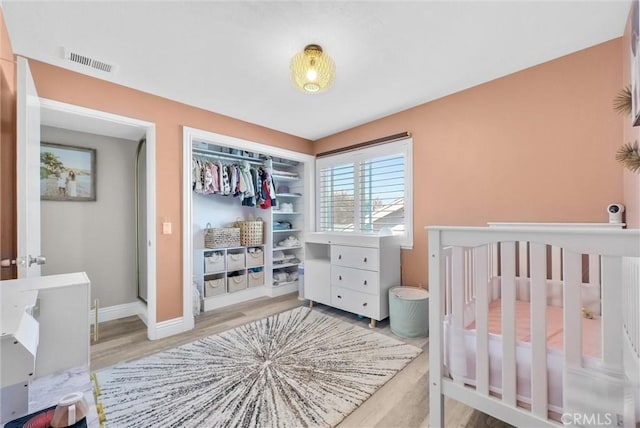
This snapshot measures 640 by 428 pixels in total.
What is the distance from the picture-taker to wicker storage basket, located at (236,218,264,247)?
3.65 meters

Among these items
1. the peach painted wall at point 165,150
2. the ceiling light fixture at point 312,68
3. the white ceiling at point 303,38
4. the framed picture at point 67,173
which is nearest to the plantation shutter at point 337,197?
the white ceiling at point 303,38

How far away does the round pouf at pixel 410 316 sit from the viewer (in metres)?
2.43

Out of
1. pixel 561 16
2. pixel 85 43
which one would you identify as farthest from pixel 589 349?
pixel 85 43

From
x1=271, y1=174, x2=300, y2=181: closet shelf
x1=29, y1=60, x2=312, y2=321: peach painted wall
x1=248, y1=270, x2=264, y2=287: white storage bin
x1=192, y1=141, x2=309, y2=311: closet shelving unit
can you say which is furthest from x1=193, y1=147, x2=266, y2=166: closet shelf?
x1=248, y1=270, x2=264, y2=287: white storage bin

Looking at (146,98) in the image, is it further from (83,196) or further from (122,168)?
(83,196)

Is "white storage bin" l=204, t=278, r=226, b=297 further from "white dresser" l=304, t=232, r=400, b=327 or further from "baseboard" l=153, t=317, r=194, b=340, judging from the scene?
"white dresser" l=304, t=232, r=400, b=327

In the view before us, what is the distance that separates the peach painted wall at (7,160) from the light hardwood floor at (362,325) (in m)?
1.09

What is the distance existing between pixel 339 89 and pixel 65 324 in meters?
2.42

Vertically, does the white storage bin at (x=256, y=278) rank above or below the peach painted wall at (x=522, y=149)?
below

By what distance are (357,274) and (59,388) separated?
7.53 feet

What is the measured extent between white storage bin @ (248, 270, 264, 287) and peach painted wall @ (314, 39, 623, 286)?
1.95 meters

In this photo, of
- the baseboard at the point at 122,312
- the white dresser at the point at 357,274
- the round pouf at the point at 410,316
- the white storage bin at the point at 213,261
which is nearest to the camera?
the round pouf at the point at 410,316

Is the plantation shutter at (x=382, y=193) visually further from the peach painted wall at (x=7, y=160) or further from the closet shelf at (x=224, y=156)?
the peach painted wall at (x=7, y=160)

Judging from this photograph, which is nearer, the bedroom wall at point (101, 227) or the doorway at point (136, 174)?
the doorway at point (136, 174)
